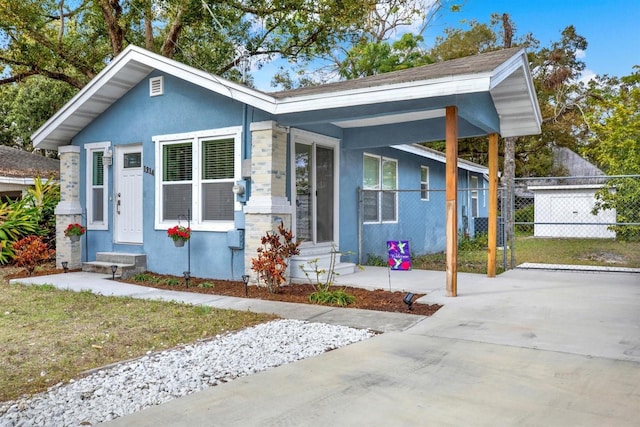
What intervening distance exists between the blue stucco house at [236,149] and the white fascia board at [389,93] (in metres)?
0.02

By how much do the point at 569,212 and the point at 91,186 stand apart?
19.7 metres

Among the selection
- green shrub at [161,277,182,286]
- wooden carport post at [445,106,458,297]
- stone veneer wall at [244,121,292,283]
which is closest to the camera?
wooden carport post at [445,106,458,297]

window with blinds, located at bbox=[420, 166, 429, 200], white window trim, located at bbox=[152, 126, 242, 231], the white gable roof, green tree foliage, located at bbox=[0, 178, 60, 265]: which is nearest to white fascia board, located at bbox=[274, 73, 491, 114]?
the white gable roof

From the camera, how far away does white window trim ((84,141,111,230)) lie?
972 centimetres

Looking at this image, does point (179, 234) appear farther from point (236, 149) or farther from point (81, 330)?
point (81, 330)

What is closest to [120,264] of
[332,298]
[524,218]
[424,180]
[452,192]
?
[332,298]

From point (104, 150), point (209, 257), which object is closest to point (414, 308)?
point (209, 257)

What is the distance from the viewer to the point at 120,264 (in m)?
8.99

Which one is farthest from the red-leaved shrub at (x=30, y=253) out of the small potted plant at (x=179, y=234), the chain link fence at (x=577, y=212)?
the chain link fence at (x=577, y=212)

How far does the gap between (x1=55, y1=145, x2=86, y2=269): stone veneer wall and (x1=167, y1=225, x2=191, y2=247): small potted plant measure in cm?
298

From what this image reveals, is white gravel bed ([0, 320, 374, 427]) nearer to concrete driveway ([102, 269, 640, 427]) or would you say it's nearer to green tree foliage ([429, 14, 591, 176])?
concrete driveway ([102, 269, 640, 427])

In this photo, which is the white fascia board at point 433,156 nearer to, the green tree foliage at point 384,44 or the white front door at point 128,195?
the white front door at point 128,195

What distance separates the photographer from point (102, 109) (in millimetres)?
9719

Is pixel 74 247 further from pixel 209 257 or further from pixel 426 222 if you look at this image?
pixel 426 222
